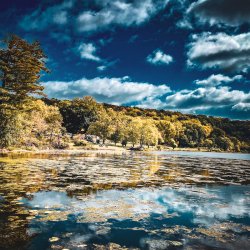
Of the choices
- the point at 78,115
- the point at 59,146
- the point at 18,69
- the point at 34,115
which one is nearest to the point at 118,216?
the point at 18,69

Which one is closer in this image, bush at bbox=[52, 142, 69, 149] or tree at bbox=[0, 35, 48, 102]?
tree at bbox=[0, 35, 48, 102]

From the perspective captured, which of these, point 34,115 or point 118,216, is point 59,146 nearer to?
point 34,115

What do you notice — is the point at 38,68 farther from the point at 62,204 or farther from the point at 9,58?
the point at 62,204

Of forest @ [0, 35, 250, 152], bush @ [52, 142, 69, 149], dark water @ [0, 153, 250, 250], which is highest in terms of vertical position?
forest @ [0, 35, 250, 152]

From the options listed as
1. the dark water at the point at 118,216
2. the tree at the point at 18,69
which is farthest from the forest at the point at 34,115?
the dark water at the point at 118,216

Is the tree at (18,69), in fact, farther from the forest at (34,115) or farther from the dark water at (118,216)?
the dark water at (118,216)

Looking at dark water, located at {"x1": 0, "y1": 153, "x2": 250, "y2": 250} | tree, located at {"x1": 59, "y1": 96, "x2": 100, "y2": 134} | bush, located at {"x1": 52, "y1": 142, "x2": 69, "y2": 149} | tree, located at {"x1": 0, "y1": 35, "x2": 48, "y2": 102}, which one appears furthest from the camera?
tree, located at {"x1": 59, "y1": 96, "x2": 100, "y2": 134}

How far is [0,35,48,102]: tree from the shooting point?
131 ft

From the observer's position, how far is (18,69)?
4022cm

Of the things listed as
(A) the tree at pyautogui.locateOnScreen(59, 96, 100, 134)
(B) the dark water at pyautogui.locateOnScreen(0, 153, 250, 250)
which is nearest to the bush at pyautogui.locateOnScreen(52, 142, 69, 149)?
(A) the tree at pyautogui.locateOnScreen(59, 96, 100, 134)

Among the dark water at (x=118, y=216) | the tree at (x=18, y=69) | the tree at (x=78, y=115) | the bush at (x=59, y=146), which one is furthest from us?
the tree at (x=78, y=115)

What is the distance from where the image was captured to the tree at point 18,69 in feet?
131

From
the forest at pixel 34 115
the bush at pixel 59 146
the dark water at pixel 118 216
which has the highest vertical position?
the forest at pixel 34 115

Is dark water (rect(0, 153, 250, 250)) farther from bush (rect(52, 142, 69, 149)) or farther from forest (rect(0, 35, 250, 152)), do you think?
bush (rect(52, 142, 69, 149))
